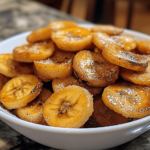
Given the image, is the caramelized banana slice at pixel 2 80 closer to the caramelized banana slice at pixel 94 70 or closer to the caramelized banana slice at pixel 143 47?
the caramelized banana slice at pixel 94 70

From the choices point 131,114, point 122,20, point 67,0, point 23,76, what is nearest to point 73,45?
point 23,76

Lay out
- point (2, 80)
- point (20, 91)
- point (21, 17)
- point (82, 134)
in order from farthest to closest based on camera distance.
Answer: point (21, 17) → point (2, 80) → point (20, 91) → point (82, 134)

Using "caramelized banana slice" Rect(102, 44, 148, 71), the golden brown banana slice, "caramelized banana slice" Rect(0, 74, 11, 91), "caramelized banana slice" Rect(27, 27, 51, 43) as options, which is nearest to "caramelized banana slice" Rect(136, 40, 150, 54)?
"caramelized banana slice" Rect(102, 44, 148, 71)

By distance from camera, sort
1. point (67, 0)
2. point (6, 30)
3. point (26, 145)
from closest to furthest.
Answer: point (26, 145) → point (6, 30) → point (67, 0)

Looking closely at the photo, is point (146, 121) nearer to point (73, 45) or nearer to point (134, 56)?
point (134, 56)

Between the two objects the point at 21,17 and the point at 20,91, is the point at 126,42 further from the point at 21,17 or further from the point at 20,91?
the point at 21,17

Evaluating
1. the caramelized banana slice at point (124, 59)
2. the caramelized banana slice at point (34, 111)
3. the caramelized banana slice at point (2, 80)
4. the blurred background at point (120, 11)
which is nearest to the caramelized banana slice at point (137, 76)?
the caramelized banana slice at point (124, 59)

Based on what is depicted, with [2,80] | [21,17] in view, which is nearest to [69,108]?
[2,80]
